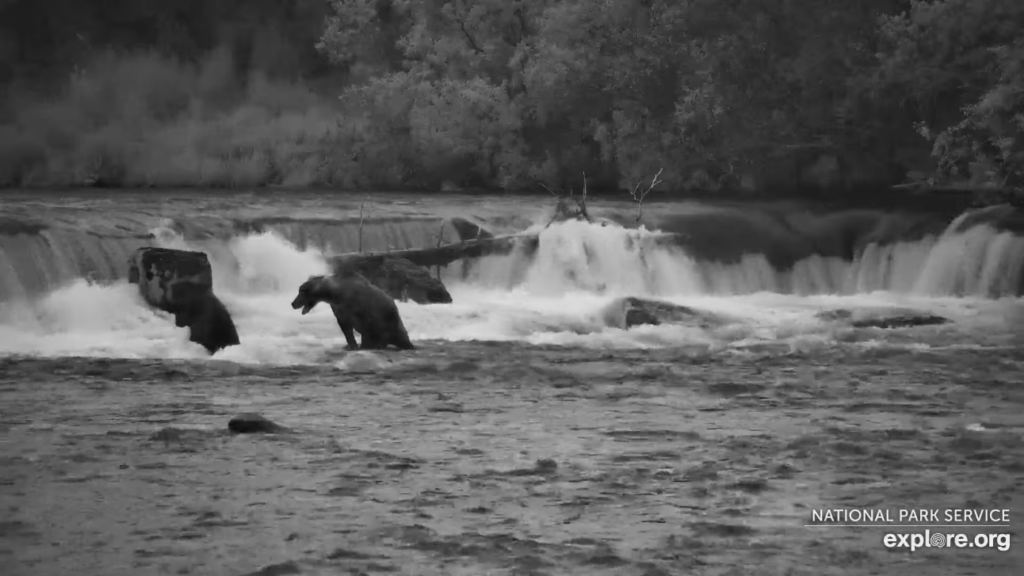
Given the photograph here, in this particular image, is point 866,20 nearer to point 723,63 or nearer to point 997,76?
point 723,63

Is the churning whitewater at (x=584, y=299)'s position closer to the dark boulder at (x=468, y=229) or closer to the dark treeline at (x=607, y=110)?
the dark boulder at (x=468, y=229)

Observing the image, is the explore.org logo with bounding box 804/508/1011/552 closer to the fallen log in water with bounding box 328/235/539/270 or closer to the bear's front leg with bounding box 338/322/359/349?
the bear's front leg with bounding box 338/322/359/349

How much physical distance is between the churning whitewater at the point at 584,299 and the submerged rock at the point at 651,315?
9 cm

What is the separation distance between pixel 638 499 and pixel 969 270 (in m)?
18.0

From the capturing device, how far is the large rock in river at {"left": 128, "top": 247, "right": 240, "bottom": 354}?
2008 cm

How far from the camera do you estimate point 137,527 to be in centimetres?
1183

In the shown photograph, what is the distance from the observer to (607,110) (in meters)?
43.3

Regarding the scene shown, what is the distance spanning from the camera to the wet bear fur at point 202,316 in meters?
20.1

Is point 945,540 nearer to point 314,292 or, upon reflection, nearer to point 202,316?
point 314,292

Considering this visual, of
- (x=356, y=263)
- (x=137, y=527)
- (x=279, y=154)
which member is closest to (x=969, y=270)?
(x=356, y=263)

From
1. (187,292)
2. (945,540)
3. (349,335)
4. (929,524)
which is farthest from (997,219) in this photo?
(945,540)

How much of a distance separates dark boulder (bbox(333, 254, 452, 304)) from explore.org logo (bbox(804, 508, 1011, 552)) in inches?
526

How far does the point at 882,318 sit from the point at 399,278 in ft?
22.1

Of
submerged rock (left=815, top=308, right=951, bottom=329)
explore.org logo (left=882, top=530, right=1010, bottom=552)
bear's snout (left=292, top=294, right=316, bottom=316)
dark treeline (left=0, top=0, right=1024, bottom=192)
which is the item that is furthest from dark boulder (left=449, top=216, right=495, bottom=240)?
explore.org logo (left=882, top=530, right=1010, bottom=552)
